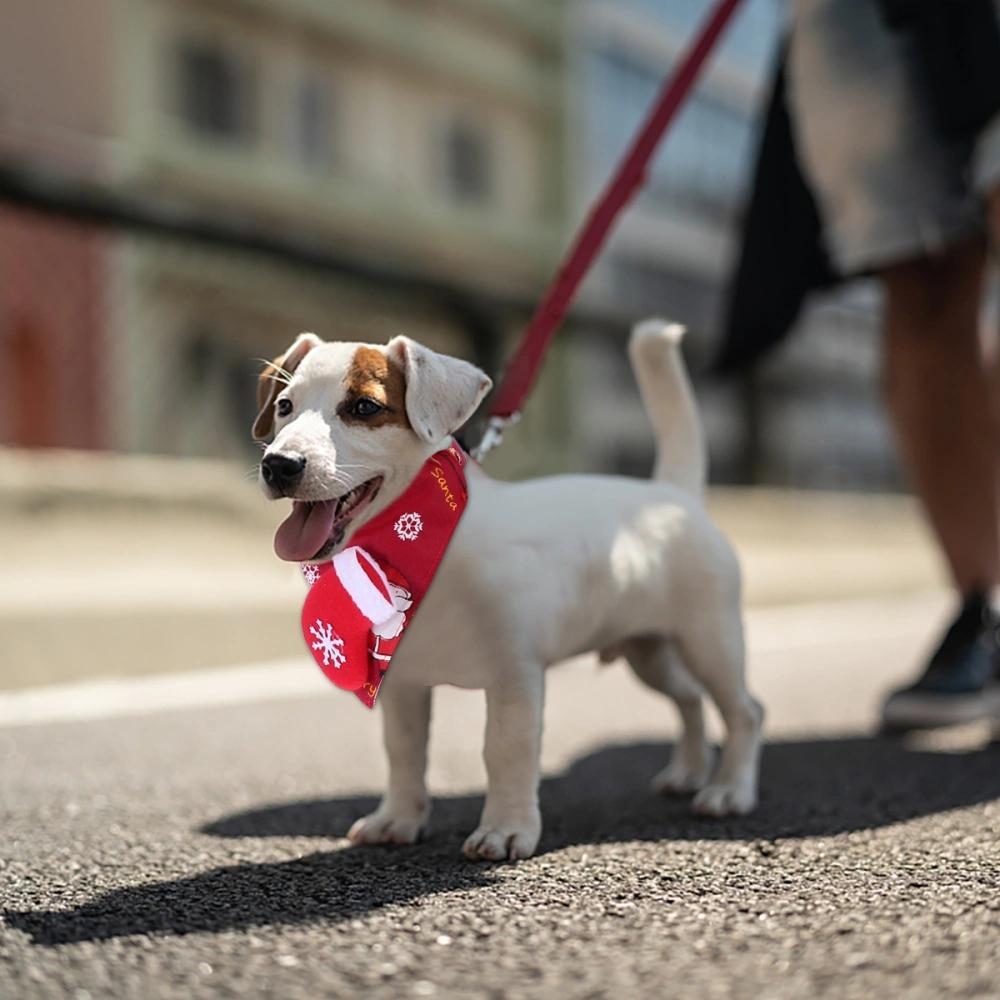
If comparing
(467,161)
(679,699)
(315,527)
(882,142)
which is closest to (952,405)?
(882,142)

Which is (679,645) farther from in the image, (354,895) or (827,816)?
(354,895)

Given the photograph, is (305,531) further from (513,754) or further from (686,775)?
(686,775)

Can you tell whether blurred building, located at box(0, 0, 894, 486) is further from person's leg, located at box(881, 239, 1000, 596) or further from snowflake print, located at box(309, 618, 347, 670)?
snowflake print, located at box(309, 618, 347, 670)

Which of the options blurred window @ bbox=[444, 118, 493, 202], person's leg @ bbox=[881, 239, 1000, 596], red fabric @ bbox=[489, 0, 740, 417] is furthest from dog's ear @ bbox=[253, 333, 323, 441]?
blurred window @ bbox=[444, 118, 493, 202]

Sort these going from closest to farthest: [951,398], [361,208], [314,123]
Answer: [951,398]
[314,123]
[361,208]

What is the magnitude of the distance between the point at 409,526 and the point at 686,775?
0.74 m

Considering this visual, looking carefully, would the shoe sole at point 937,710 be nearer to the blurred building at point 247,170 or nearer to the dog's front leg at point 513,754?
the dog's front leg at point 513,754

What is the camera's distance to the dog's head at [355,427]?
134cm

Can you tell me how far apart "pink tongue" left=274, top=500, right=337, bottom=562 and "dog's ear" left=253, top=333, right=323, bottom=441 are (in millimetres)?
171

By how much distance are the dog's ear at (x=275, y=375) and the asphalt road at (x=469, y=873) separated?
51 cm

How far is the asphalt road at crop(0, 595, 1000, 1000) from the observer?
3.21 feet

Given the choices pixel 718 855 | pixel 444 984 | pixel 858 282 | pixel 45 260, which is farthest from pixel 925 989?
pixel 45 260

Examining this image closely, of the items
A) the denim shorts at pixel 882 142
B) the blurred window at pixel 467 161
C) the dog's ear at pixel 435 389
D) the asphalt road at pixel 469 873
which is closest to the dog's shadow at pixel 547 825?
the asphalt road at pixel 469 873

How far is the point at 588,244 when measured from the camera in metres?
1.99
